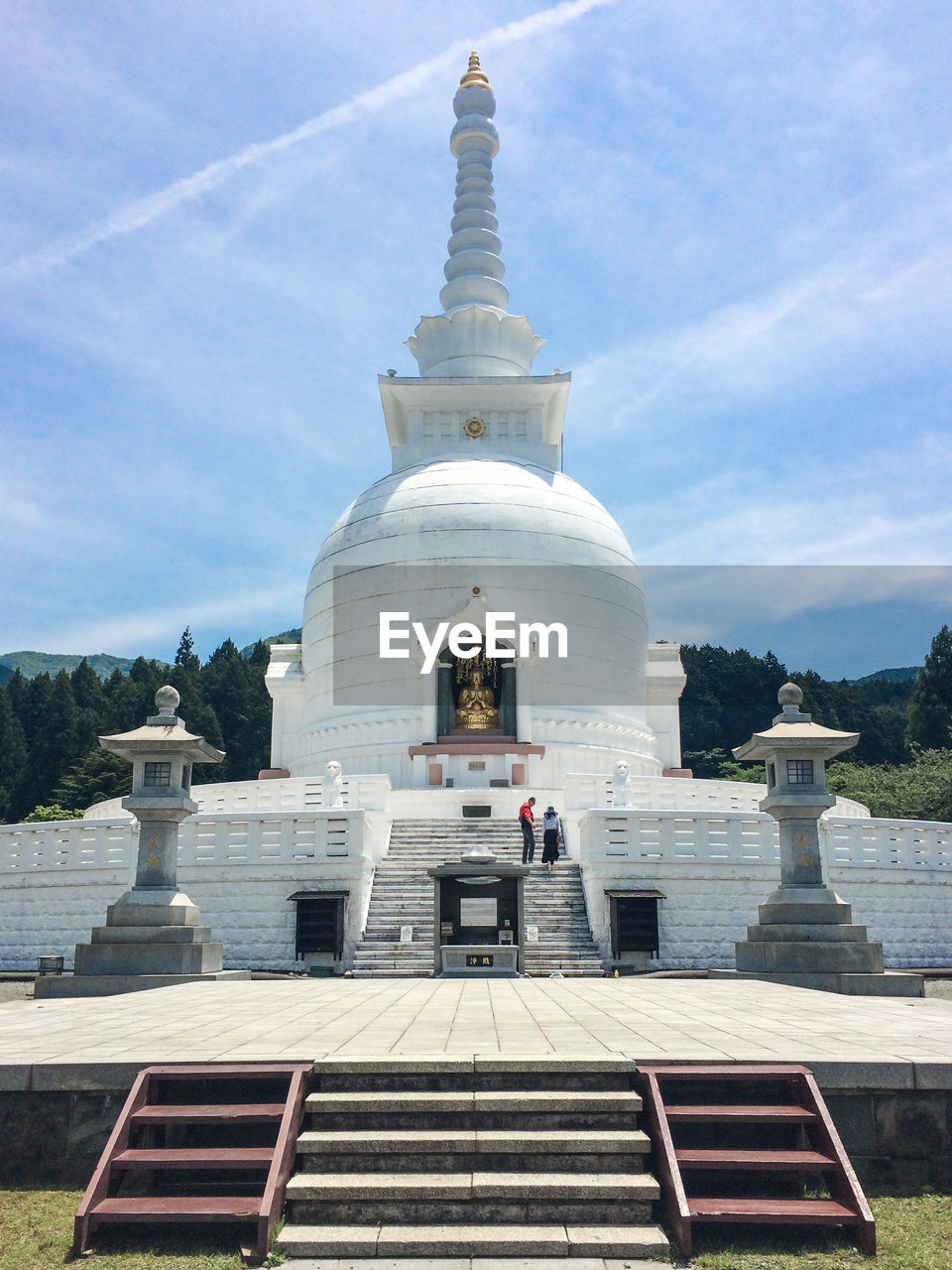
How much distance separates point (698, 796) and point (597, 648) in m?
7.52

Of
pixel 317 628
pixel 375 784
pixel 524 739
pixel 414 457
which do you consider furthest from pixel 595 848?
pixel 414 457

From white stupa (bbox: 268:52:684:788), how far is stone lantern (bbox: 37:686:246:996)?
46.4ft

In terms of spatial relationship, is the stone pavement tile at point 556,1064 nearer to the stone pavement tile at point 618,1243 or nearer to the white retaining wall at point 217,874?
the stone pavement tile at point 618,1243

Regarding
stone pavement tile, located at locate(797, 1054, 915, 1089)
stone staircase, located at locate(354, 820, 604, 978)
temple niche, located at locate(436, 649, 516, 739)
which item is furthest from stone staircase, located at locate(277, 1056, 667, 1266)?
temple niche, located at locate(436, 649, 516, 739)

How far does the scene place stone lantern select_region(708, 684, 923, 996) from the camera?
545 inches

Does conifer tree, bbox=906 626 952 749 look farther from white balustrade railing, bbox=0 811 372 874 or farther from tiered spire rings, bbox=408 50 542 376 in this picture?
white balustrade railing, bbox=0 811 372 874

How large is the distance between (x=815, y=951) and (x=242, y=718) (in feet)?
206

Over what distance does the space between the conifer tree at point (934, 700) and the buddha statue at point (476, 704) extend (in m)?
36.3

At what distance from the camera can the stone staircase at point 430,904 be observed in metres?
18.0

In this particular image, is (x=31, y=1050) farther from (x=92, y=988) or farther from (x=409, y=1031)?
(x=92, y=988)

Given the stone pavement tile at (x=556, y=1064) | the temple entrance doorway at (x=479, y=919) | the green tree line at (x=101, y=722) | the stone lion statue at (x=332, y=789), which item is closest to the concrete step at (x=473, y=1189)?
the stone pavement tile at (x=556, y=1064)

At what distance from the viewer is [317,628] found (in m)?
35.0

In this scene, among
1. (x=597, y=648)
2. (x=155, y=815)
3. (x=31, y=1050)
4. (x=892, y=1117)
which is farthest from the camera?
(x=597, y=648)

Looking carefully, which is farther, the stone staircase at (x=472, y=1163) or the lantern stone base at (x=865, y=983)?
the lantern stone base at (x=865, y=983)
